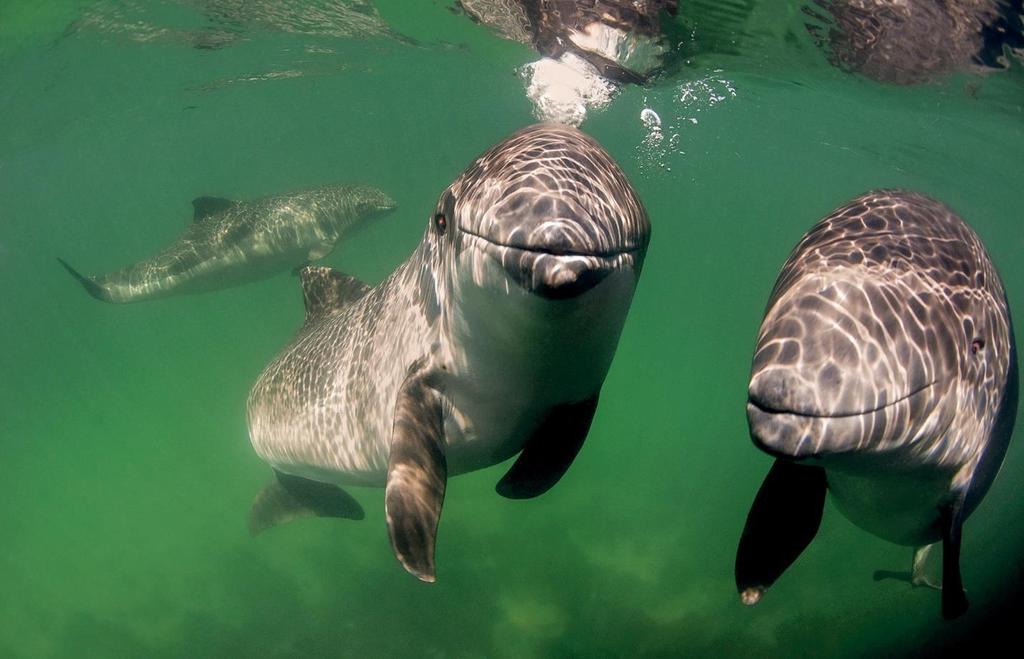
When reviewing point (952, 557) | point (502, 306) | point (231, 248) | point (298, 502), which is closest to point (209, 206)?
point (231, 248)

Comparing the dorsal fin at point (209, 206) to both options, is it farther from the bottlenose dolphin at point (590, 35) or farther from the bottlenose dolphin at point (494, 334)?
the bottlenose dolphin at point (494, 334)

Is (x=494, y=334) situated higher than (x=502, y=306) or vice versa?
(x=502, y=306)

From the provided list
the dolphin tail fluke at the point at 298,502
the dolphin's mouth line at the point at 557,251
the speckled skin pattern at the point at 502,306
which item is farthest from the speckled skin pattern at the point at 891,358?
the dolphin tail fluke at the point at 298,502

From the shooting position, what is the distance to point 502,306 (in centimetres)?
299

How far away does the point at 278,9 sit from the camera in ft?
56.5

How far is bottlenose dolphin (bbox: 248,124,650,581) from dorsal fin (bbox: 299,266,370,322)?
5.98 feet

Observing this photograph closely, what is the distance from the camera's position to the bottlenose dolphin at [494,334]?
2.75 meters

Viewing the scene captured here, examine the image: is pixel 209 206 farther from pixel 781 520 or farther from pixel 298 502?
pixel 781 520

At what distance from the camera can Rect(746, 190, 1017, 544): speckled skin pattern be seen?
2287 millimetres

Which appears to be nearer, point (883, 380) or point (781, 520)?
point (883, 380)

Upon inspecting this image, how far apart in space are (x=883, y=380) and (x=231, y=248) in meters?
14.5

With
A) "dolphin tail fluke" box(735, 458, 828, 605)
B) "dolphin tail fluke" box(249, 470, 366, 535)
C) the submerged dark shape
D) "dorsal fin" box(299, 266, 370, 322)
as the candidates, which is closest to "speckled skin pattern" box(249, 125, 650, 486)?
"dolphin tail fluke" box(735, 458, 828, 605)

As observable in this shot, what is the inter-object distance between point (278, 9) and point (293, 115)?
25580 millimetres

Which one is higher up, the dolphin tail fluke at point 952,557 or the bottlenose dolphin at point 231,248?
the dolphin tail fluke at point 952,557
